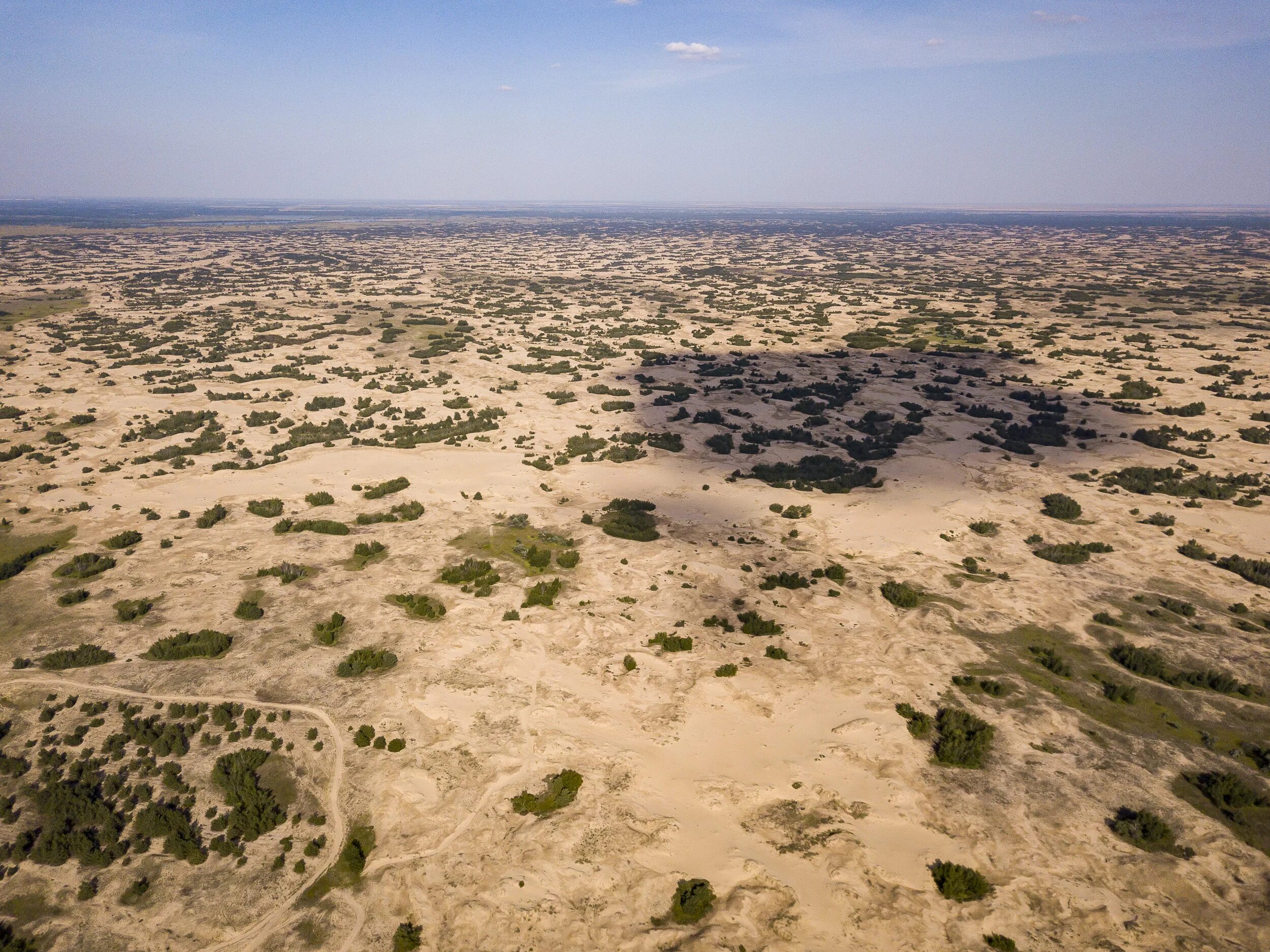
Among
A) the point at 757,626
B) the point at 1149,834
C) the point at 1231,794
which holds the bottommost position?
the point at 1149,834

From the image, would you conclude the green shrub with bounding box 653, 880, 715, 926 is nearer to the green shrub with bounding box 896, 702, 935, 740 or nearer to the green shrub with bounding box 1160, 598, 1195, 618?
the green shrub with bounding box 896, 702, 935, 740

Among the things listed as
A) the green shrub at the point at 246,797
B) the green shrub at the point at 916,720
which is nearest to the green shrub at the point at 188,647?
the green shrub at the point at 246,797

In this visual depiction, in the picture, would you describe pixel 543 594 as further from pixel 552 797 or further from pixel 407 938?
pixel 407 938

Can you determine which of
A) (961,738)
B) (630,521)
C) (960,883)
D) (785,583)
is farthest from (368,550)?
(960,883)

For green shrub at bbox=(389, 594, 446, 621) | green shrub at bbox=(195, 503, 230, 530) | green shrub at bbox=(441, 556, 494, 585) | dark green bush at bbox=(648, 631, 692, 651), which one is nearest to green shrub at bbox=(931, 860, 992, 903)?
dark green bush at bbox=(648, 631, 692, 651)

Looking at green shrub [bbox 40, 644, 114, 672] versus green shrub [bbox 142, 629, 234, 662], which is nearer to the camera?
green shrub [bbox 40, 644, 114, 672]

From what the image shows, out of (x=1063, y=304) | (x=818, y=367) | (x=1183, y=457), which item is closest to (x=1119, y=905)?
(x=1183, y=457)

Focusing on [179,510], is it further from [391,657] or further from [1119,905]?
[1119,905]
